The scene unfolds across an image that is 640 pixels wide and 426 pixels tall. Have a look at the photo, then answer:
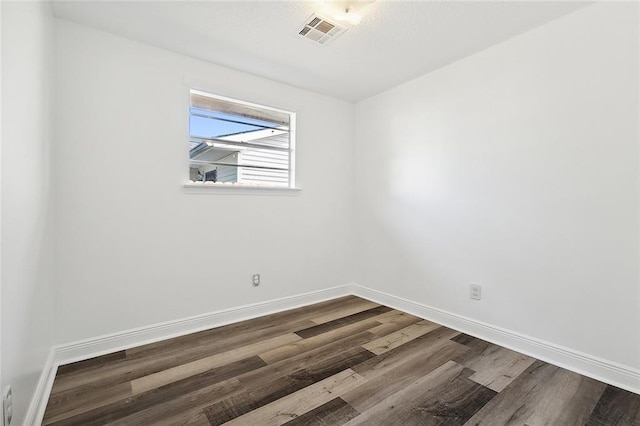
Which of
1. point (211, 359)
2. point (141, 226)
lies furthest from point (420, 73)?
point (211, 359)

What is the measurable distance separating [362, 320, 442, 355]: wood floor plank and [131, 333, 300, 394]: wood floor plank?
624 mm

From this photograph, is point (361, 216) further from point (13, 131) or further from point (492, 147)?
point (13, 131)

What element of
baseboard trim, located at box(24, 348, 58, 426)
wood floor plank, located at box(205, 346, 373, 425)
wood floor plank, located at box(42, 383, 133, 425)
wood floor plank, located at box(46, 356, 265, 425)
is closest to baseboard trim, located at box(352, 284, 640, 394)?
wood floor plank, located at box(205, 346, 373, 425)

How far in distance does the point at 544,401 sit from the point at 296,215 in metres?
2.37

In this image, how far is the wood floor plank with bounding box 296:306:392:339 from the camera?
2549mm

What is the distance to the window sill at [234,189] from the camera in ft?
8.38

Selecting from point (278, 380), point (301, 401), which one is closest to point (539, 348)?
point (301, 401)

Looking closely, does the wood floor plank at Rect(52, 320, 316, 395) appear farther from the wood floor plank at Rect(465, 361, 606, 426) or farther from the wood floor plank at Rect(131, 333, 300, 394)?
the wood floor plank at Rect(465, 361, 606, 426)

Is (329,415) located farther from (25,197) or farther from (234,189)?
(234,189)

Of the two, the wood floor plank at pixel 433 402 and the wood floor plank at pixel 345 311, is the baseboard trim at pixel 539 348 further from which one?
the wood floor plank at pixel 433 402

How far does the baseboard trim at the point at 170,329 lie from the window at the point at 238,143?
120 cm

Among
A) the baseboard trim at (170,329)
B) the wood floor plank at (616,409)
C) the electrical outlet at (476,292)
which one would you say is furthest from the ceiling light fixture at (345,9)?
the wood floor plank at (616,409)

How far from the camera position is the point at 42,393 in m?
1.64

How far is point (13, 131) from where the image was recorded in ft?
3.78
